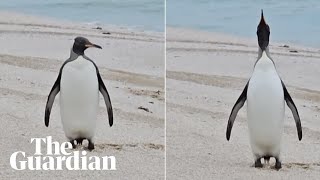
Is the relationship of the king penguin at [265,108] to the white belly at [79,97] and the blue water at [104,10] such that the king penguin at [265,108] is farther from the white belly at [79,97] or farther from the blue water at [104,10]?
the blue water at [104,10]

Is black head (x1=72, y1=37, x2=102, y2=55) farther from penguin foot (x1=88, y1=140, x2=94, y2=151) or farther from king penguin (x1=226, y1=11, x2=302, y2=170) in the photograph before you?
king penguin (x1=226, y1=11, x2=302, y2=170)

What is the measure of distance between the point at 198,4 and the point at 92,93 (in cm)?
108

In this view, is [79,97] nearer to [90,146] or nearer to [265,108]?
[90,146]

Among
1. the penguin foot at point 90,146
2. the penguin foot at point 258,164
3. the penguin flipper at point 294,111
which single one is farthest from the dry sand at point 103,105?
the penguin flipper at point 294,111

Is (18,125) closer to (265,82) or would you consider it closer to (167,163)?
(167,163)

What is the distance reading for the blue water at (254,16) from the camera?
2336 mm

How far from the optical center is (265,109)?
190 centimetres

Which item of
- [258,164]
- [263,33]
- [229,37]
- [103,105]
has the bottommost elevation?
[258,164]

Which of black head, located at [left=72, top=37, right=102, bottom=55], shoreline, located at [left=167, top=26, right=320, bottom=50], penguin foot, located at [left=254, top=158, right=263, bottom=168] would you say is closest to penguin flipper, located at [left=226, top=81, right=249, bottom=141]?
penguin foot, located at [left=254, top=158, right=263, bottom=168]

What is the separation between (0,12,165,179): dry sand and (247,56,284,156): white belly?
26 centimetres

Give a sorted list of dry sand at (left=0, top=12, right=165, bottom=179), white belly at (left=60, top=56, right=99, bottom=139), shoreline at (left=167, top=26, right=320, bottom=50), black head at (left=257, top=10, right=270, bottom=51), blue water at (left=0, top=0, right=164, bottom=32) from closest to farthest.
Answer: black head at (left=257, top=10, right=270, bottom=51) → dry sand at (left=0, top=12, right=165, bottom=179) → white belly at (left=60, top=56, right=99, bottom=139) → shoreline at (left=167, top=26, right=320, bottom=50) → blue water at (left=0, top=0, right=164, bottom=32)

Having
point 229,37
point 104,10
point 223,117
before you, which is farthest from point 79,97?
point 104,10

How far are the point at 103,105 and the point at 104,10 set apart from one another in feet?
5.81

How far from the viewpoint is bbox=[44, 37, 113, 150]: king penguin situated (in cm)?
195
